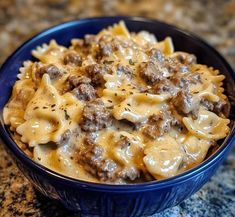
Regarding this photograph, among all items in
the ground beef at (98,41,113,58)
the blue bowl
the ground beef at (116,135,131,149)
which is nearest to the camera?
the blue bowl

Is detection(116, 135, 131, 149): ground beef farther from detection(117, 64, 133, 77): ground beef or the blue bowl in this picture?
detection(117, 64, 133, 77): ground beef

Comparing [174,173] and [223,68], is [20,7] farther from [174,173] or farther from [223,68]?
[174,173]

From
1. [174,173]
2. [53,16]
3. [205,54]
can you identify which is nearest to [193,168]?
[174,173]

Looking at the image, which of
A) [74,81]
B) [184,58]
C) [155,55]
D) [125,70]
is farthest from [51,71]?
[184,58]

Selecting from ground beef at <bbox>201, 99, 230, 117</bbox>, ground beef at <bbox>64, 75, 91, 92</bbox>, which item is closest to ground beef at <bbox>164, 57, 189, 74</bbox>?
ground beef at <bbox>201, 99, 230, 117</bbox>

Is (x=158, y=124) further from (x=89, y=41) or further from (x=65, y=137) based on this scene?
(x=89, y=41)
